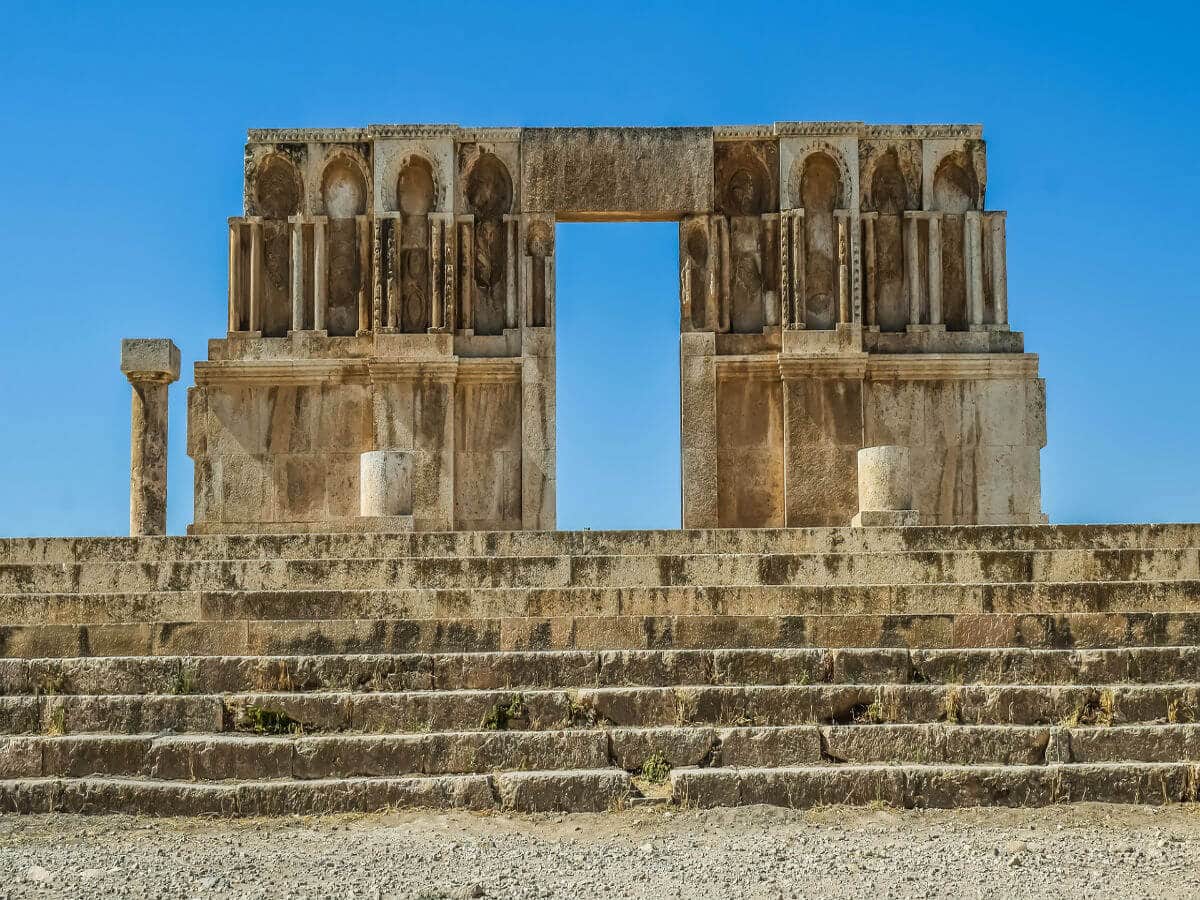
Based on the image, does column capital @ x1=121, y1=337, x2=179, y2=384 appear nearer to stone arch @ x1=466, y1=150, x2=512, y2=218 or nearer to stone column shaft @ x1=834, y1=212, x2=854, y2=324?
stone arch @ x1=466, y1=150, x2=512, y2=218

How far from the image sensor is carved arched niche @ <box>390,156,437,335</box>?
1795 centimetres

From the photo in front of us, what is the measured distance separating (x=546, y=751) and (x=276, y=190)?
11.7 m

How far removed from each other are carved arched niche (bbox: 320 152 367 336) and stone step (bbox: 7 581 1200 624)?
26.9 ft

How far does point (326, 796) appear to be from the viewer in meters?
8.39

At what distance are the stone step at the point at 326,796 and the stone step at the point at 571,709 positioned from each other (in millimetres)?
660

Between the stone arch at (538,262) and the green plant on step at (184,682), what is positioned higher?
the stone arch at (538,262)

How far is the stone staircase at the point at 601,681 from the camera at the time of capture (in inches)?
333

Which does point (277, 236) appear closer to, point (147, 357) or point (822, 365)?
point (147, 357)

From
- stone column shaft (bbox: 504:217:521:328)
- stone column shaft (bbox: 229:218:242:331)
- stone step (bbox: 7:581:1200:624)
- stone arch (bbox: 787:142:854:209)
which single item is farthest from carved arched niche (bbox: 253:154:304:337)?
stone step (bbox: 7:581:1200:624)

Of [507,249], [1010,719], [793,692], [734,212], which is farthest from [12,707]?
[734,212]

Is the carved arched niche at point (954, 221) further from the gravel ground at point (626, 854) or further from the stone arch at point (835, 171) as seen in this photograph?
the gravel ground at point (626, 854)

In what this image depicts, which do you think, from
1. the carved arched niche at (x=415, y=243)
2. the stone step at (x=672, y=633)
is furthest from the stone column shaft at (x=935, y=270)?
the stone step at (x=672, y=633)

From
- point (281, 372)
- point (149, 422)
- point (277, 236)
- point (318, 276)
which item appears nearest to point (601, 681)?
point (149, 422)

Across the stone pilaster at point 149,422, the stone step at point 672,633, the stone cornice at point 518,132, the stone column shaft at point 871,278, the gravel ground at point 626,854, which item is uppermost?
the stone cornice at point 518,132
